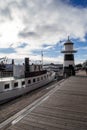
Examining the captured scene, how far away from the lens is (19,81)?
1891cm

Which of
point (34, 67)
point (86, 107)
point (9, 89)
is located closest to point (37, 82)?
point (34, 67)

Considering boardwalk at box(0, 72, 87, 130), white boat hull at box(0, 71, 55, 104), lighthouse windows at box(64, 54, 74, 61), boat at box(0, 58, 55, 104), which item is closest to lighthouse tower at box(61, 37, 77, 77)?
lighthouse windows at box(64, 54, 74, 61)

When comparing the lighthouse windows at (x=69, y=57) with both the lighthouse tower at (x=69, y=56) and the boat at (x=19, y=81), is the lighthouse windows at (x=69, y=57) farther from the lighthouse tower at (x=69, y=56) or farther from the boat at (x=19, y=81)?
the boat at (x=19, y=81)

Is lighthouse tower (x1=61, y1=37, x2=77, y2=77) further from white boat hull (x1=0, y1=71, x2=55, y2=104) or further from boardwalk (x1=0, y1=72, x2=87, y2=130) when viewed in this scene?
boardwalk (x1=0, y1=72, x2=87, y2=130)

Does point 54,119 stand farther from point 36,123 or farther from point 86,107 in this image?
point 86,107

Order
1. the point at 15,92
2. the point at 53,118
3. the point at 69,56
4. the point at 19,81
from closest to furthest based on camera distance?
the point at 53,118
the point at 15,92
the point at 19,81
the point at 69,56

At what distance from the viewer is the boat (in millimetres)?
15908

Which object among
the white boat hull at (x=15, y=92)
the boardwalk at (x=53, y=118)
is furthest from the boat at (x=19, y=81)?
the boardwalk at (x=53, y=118)

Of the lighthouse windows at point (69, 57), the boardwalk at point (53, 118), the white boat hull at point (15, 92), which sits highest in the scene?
the lighthouse windows at point (69, 57)

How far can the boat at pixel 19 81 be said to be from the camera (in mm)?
15908

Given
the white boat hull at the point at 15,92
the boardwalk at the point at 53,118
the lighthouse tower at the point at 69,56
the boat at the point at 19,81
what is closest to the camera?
the boardwalk at the point at 53,118

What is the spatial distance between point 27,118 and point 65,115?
70.3 inches

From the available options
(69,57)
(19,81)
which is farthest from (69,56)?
(19,81)

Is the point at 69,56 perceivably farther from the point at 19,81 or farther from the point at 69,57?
the point at 19,81
